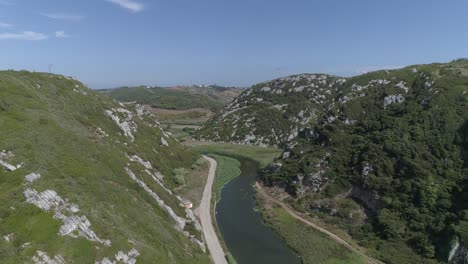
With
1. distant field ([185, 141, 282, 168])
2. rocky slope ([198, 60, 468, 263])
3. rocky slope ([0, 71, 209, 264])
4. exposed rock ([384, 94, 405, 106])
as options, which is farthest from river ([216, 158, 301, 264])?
exposed rock ([384, 94, 405, 106])

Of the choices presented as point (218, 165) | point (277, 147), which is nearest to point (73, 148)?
point (218, 165)

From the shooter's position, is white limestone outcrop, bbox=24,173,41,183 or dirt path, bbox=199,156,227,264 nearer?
white limestone outcrop, bbox=24,173,41,183

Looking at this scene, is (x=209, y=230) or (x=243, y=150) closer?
(x=209, y=230)

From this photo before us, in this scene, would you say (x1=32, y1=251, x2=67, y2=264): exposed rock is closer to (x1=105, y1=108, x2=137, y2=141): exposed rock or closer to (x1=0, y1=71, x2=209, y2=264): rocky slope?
(x1=0, y1=71, x2=209, y2=264): rocky slope

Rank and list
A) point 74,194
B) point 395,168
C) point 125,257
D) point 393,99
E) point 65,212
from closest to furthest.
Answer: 1. point 125,257
2. point 65,212
3. point 74,194
4. point 395,168
5. point 393,99

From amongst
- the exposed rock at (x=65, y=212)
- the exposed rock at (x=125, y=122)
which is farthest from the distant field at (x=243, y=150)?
the exposed rock at (x=65, y=212)

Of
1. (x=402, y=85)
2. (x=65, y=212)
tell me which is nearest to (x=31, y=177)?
(x=65, y=212)

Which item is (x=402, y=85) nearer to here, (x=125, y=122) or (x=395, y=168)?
(x=395, y=168)

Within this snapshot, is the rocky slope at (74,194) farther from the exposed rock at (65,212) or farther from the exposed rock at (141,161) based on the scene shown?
the exposed rock at (141,161)
